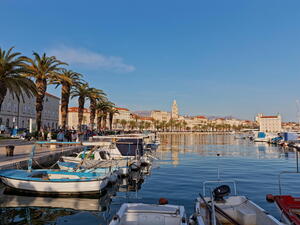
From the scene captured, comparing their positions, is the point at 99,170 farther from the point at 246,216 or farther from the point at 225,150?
the point at 225,150

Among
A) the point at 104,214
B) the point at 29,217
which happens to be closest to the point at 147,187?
the point at 104,214

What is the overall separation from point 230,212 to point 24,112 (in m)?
91.8

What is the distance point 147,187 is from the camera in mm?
18078

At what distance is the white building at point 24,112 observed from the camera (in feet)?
255

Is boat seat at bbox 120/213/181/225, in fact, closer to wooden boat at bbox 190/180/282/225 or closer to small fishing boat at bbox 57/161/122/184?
wooden boat at bbox 190/180/282/225

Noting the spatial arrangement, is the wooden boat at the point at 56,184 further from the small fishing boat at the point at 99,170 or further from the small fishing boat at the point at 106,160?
the small fishing boat at the point at 106,160

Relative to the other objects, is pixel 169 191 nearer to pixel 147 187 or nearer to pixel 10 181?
pixel 147 187

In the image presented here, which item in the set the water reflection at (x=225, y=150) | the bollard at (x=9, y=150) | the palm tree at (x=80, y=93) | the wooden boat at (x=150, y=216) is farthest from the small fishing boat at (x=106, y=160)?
the palm tree at (x=80, y=93)

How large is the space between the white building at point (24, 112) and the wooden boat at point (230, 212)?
58.3m

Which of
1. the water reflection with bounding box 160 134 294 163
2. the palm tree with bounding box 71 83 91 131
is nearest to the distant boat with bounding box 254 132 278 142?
the water reflection with bounding box 160 134 294 163

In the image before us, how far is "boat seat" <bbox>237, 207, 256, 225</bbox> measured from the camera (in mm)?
8859

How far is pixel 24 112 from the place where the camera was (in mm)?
88312

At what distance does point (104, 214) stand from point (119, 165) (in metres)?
10.4

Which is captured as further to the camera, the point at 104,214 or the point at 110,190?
the point at 110,190
